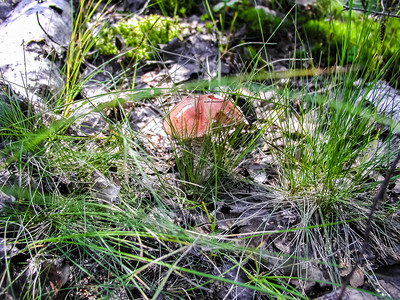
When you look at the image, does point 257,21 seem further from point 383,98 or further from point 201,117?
point 201,117

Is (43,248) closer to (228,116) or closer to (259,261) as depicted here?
(259,261)

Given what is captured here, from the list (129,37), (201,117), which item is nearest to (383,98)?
(201,117)

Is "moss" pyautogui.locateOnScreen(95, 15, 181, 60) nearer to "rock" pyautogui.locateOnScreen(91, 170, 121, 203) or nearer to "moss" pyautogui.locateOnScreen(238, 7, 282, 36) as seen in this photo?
"moss" pyautogui.locateOnScreen(238, 7, 282, 36)

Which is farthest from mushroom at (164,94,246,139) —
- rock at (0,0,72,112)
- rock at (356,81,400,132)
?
rock at (0,0,72,112)

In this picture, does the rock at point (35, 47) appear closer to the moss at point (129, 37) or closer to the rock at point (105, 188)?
the moss at point (129, 37)

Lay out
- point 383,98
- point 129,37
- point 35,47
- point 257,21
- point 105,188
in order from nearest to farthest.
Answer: point 105,188
point 383,98
point 35,47
point 129,37
point 257,21

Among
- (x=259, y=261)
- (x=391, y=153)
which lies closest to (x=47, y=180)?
(x=259, y=261)

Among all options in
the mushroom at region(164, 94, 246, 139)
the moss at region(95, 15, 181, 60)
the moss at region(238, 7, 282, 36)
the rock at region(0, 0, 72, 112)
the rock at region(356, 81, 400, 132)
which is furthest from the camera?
the moss at region(238, 7, 282, 36)

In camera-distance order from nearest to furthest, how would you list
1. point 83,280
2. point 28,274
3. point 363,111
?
point 28,274 < point 83,280 < point 363,111

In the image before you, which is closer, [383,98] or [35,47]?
[383,98]
